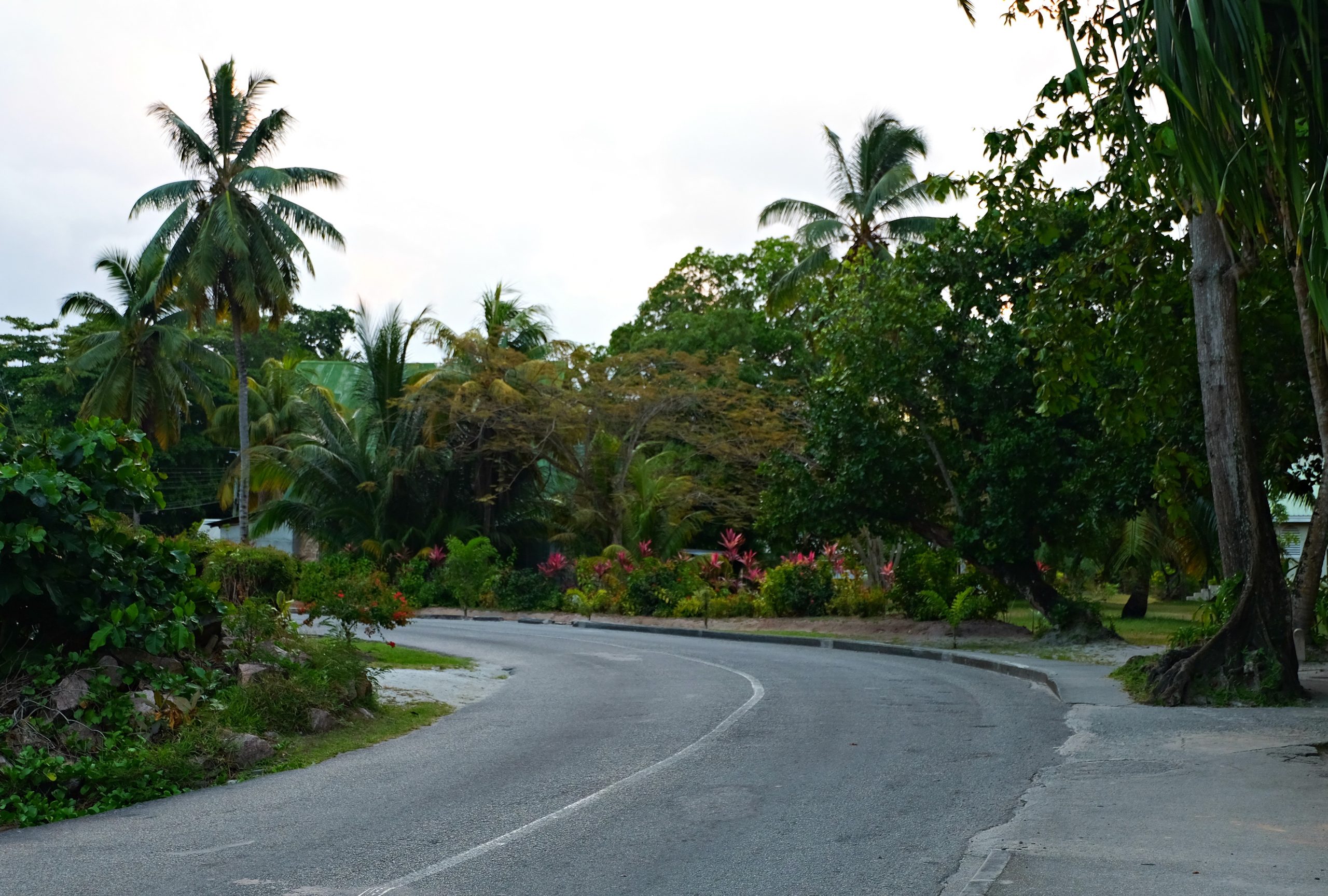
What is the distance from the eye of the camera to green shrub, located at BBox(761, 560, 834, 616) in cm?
2906

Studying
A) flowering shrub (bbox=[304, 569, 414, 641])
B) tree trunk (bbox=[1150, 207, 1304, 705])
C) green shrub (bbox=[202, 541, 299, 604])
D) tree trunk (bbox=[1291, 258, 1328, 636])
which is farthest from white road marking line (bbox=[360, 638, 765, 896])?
green shrub (bbox=[202, 541, 299, 604])

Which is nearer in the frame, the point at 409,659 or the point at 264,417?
the point at 409,659

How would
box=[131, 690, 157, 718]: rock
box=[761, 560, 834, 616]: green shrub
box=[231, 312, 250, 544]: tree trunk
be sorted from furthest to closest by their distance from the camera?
box=[231, 312, 250, 544]: tree trunk < box=[761, 560, 834, 616]: green shrub < box=[131, 690, 157, 718]: rock

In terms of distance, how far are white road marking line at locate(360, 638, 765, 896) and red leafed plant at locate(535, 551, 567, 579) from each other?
75.5 ft

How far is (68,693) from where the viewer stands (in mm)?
9344

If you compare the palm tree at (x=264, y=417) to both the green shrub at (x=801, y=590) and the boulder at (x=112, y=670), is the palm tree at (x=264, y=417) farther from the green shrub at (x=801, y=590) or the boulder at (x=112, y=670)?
the boulder at (x=112, y=670)

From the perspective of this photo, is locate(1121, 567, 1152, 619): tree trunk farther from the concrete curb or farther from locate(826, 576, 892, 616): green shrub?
the concrete curb

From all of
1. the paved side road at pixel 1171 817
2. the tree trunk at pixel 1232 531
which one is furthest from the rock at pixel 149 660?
the tree trunk at pixel 1232 531

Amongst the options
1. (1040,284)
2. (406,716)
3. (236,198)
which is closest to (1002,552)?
(1040,284)

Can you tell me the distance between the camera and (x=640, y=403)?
1464 inches

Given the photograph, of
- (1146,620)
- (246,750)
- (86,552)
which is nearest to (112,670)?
(86,552)

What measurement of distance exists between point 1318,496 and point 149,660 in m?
11.7

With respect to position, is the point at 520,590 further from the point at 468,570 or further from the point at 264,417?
the point at 264,417

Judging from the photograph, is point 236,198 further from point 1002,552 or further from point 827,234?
point 1002,552
